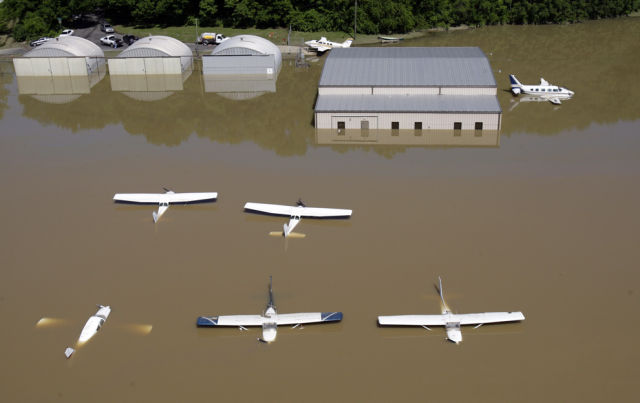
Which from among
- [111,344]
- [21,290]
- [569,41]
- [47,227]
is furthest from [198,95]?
[569,41]

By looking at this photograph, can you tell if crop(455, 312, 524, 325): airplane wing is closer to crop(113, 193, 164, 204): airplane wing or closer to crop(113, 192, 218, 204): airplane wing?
crop(113, 192, 218, 204): airplane wing

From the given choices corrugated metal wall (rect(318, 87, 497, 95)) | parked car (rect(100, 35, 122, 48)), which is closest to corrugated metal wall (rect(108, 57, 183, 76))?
parked car (rect(100, 35, 122, 48))

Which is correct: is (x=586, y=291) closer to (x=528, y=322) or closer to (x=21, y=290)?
(x=528, y=322)

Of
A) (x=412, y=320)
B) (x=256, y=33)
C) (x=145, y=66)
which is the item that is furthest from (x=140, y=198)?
(x=256, y=33)

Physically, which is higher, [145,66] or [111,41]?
[145,66]

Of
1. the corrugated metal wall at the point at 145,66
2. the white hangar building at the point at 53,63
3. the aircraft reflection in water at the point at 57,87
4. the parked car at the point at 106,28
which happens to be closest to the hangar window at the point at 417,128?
the corrugated metal wall at the point at 145,66

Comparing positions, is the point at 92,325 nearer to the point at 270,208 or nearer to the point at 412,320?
the point at 270,208
